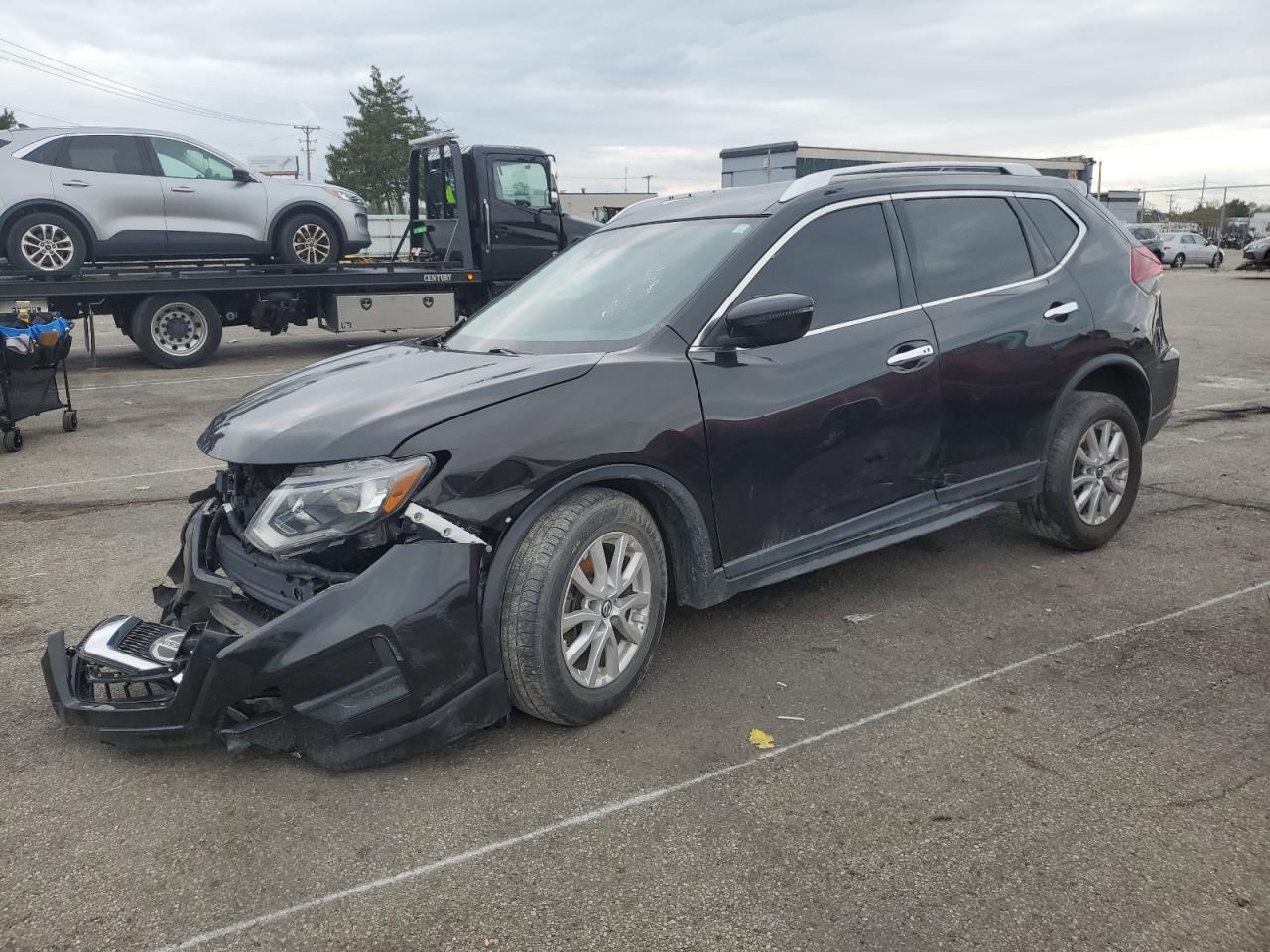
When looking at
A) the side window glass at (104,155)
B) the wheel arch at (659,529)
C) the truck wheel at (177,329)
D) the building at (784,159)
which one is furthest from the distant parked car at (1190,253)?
the wheel arch at (659,529)

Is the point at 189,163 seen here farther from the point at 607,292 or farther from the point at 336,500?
the point at 336,500

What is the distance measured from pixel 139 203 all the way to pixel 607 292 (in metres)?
10.3

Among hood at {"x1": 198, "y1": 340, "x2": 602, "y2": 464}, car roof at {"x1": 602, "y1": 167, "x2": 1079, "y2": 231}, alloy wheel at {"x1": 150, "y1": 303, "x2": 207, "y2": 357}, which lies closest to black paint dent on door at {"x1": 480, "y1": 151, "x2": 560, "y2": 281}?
alloy wheel at {"x1": 150, "y1": 303, "x2": 207, "y2": 357}

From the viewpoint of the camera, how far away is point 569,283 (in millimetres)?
4391

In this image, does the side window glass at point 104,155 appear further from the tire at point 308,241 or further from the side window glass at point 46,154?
the tire at point 308,241

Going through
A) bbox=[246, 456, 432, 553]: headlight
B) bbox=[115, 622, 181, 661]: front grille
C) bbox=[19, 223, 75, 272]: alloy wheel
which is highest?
bbox=[19, 223, 75, 272]: alloy wheel

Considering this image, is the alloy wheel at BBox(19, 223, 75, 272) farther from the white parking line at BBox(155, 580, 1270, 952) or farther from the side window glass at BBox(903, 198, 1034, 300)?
the white parking line at BBox(155, 580, 1270, 952)

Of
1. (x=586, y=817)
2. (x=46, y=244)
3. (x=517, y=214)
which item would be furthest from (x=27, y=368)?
(x=517, y=214)

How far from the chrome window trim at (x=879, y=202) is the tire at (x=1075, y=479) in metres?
0.66

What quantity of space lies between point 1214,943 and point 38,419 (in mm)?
9735

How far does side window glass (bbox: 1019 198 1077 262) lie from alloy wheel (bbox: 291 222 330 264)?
11.0 m

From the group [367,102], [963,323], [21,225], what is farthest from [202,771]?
[367,102]

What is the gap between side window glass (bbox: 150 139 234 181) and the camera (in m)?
12.2

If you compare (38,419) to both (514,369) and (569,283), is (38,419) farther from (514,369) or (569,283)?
(514,369)
